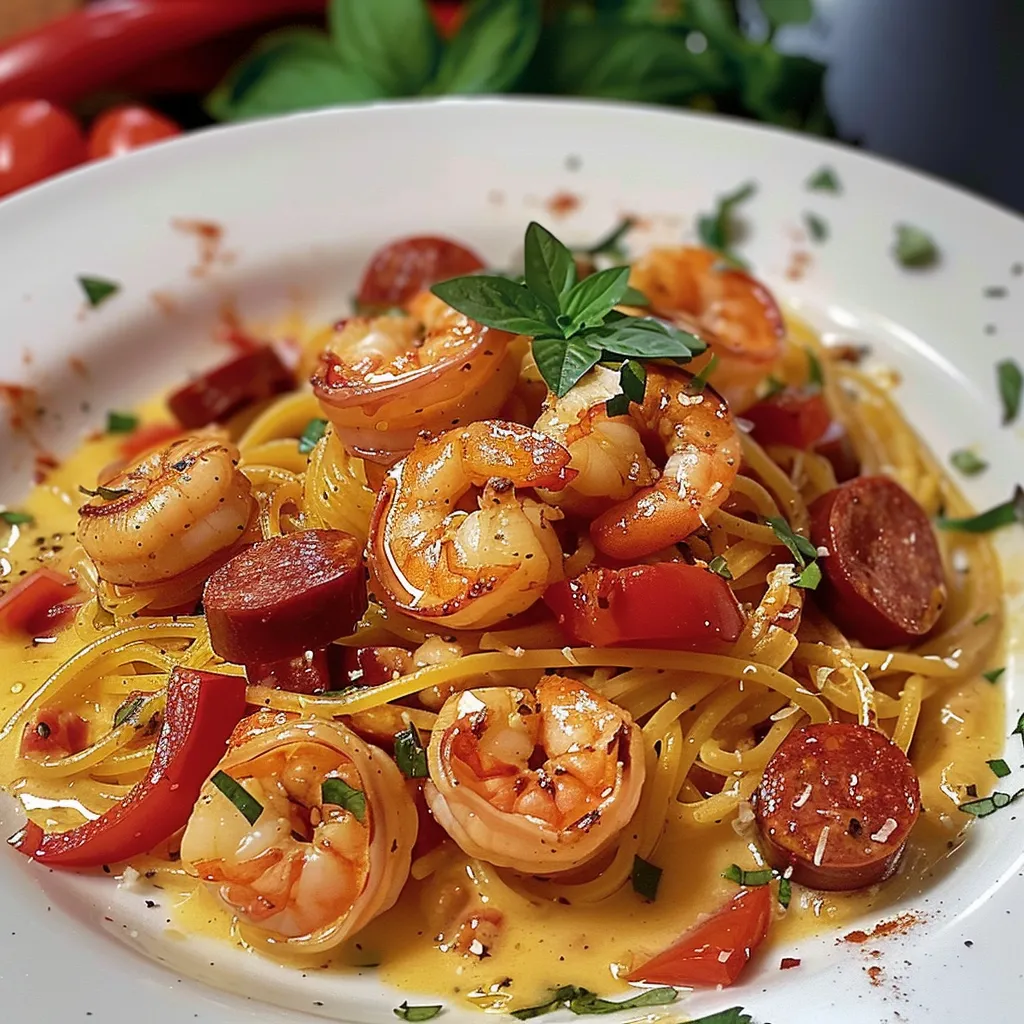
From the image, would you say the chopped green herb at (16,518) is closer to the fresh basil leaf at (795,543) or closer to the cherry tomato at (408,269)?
the cherry tomato at (408,269)

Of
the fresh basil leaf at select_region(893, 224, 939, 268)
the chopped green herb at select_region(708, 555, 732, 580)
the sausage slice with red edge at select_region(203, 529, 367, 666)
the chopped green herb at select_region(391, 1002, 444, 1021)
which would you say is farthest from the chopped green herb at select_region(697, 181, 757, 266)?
the chopped green herb at select_region(391, 1002, 444, 1021)

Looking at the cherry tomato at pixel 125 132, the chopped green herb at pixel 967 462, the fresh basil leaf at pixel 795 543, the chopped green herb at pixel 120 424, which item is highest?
the cherry tomato at pixel 125 132

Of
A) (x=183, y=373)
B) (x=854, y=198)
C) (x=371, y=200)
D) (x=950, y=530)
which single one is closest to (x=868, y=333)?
(x=854, y=198)

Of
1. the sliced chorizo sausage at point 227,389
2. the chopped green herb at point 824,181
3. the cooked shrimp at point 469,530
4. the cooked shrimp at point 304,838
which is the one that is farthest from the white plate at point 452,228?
the cooked shrimp at point 304,838

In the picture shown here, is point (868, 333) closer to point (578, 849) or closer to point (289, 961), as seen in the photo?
point (578, 849)

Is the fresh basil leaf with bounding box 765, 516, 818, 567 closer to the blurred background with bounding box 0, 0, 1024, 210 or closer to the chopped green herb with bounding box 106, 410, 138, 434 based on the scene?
the chopped green herb with bounding box 106, 410, 138, 434

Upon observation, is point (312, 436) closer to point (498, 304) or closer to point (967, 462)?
point (498, 304)

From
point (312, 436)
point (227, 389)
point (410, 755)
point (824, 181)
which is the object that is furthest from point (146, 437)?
point (824, 181)
